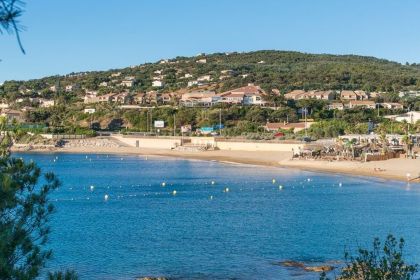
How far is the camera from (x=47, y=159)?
273 ft

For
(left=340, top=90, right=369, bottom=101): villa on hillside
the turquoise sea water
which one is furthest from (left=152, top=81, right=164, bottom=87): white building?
the turquoise sea water

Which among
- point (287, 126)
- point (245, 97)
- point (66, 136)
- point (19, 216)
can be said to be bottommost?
point (19, 216)

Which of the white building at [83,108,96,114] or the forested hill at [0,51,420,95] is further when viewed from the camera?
the forested hill at [0,51,420,95]

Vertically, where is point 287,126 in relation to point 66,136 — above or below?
above

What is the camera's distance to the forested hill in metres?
135

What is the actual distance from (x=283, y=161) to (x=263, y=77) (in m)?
77.3

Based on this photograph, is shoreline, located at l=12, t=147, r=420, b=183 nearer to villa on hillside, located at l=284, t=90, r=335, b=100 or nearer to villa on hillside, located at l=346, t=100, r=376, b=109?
villa on hillside, located at l=346, t=100, r=376, b=109

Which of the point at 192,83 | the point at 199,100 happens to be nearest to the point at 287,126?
the point at 199,100

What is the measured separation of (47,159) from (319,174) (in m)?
36.6

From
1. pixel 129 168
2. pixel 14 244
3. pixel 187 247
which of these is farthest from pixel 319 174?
pixel 14 244

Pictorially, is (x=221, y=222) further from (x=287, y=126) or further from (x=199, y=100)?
(x=199, y=100)

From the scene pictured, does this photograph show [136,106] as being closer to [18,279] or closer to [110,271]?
[110,271]

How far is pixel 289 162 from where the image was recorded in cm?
7050

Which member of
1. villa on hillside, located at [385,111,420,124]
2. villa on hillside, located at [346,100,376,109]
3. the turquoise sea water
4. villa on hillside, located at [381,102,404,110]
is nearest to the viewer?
the turquoise sea water
